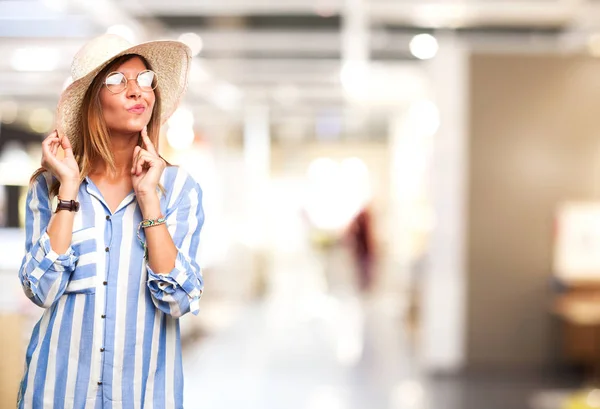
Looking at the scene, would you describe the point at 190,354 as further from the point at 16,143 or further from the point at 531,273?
the point at 16,143

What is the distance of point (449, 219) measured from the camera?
298 inches

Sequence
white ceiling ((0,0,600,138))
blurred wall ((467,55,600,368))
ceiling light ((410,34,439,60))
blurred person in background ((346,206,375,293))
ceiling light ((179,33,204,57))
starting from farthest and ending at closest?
blurred person in background ((346,206,375,293)), ceiling light ((179,33,204,57)), ceiling light ((410,34,439,60)), blurred wall ((467,55,600,368)), white ceiling ((0,0,600,138))

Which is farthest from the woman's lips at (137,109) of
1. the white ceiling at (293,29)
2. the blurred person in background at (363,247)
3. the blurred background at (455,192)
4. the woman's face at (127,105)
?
the blurred person in background at (363,247)

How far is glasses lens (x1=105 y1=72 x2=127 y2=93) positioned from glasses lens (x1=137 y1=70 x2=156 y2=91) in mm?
33

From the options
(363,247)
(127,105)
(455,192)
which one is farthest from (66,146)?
(363,247)

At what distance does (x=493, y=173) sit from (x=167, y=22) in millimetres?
3383

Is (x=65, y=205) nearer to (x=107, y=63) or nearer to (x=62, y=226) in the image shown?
(x=62, y=226)

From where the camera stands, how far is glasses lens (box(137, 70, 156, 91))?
5.32ft

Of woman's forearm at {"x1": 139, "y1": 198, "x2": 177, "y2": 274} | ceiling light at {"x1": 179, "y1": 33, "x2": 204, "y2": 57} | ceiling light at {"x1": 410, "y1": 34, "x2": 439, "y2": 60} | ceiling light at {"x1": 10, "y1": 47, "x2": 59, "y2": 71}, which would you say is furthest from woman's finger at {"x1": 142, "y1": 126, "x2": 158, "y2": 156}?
ceiling light at {"x1": 179, "y1": 33, "x2": 204, "y2": 57}

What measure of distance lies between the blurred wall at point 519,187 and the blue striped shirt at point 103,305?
6.17 meters

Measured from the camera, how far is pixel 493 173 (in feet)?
24.7

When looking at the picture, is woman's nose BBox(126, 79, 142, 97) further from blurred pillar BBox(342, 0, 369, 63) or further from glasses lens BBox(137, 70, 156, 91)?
blurred pillar BBox(342, 0, 369, 63)

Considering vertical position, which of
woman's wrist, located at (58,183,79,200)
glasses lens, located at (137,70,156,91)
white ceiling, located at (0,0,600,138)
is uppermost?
white ceiling, located at (0,0,600,138)

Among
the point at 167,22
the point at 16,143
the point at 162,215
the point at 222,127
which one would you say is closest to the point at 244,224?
the point at 222,127
